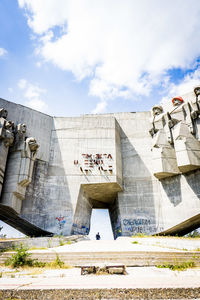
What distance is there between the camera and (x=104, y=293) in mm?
4008

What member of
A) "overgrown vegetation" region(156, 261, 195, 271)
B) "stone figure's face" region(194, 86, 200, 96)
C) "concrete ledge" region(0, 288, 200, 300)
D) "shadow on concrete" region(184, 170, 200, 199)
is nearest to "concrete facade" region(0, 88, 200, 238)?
"shadow on concrete" region(184, 170, 200, 199)

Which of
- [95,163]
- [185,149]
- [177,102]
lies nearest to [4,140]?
[95,163]

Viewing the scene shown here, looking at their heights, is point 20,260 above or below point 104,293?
above

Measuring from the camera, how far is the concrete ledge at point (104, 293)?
3.80m

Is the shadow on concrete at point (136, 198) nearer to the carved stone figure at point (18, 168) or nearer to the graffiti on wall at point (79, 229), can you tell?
the graffiti on wall at point (79, 229)

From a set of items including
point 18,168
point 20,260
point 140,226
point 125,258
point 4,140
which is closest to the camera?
point 20,260

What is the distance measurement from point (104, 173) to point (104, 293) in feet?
55.4

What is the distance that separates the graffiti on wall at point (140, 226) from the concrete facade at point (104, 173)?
A: 0.27 feet

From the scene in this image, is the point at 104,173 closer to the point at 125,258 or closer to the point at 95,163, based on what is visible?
the point at 95,163

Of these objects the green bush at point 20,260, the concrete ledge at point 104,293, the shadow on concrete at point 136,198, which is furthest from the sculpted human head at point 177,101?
the concrete ledge at point 104,293

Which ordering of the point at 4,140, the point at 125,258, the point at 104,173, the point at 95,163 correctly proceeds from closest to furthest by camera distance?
the point at 125,258, the point at 4,140, the point at 104,173, the point at 95,163

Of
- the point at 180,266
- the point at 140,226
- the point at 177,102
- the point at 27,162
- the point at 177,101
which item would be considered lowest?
the point at 180,266

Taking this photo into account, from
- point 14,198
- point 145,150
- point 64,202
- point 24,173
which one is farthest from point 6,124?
point 145,150

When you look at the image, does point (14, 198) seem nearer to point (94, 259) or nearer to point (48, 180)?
point (48, 180)
